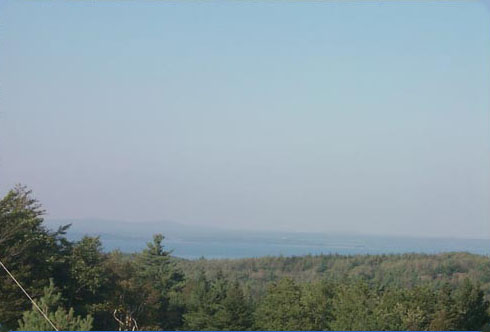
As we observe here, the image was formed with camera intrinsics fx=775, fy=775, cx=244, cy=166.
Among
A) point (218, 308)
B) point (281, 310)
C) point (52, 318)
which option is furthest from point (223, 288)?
point (52, 318)

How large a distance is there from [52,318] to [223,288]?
1.28 m

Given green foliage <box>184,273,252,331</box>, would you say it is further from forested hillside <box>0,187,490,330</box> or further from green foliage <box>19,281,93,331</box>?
green foliage <box>19,281,93,331</box>

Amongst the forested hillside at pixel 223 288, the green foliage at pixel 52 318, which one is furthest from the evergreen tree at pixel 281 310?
the green foliage at pixel 52 318

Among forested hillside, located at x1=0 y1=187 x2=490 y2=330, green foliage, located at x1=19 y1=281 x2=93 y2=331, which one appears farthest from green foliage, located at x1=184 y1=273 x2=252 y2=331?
green foliage, located at x1=19 y1=281 x2=93 y2=331

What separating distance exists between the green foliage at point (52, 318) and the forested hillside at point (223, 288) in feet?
0.03

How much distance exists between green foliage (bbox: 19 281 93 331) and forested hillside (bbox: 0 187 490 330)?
1cm

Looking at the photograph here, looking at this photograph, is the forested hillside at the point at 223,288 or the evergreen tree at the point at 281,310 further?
the evergreen tree at the point at 281,310

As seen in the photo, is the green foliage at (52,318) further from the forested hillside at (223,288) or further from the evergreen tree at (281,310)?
the evergreen tree at (281,310)

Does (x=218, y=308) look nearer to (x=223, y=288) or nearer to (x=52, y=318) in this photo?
(x=223, y=288)

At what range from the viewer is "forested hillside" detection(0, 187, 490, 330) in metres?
5.38

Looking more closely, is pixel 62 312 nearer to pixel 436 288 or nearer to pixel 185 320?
pixel 185 320

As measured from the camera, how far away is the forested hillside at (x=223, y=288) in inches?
212

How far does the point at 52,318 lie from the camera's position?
16.4 feet

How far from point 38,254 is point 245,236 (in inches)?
60.0
